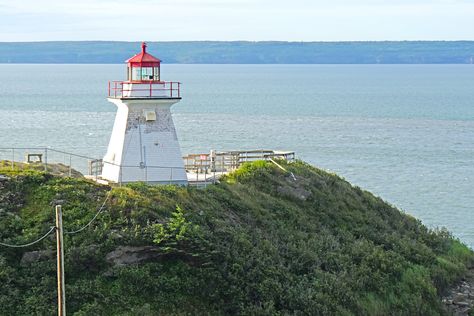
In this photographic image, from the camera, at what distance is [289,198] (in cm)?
3319

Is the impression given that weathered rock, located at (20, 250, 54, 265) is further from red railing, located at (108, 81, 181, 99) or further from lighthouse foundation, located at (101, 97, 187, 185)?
red railing, located at (108, 81, 181, 99)

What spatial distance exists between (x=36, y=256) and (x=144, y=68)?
926 cm

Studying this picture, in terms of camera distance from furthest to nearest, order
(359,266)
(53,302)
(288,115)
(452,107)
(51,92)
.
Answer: (51,92) → (452,107) → (288,115) → (359,266) → (53,302)

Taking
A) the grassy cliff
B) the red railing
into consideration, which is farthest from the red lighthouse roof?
the grassy cliff

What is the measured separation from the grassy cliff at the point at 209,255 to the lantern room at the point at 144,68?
169 inches

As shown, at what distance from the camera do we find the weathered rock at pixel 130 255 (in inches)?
969

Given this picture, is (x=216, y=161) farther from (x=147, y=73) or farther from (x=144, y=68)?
(x=144, y=68)

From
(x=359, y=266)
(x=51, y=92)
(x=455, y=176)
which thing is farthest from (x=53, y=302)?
→ (x=51, y=92)

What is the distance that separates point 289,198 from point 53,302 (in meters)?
12.2

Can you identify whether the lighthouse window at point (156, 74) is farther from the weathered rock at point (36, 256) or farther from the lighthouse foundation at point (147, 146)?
the weathered rock at point (36, 256)

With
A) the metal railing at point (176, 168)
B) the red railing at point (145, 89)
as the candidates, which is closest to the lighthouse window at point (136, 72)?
the red railing at point (145, 89)

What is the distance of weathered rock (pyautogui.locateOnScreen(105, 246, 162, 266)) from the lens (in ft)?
80.7

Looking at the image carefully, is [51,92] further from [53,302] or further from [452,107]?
[53,302]

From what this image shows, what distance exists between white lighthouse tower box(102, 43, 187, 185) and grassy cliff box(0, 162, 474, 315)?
6.61ft
